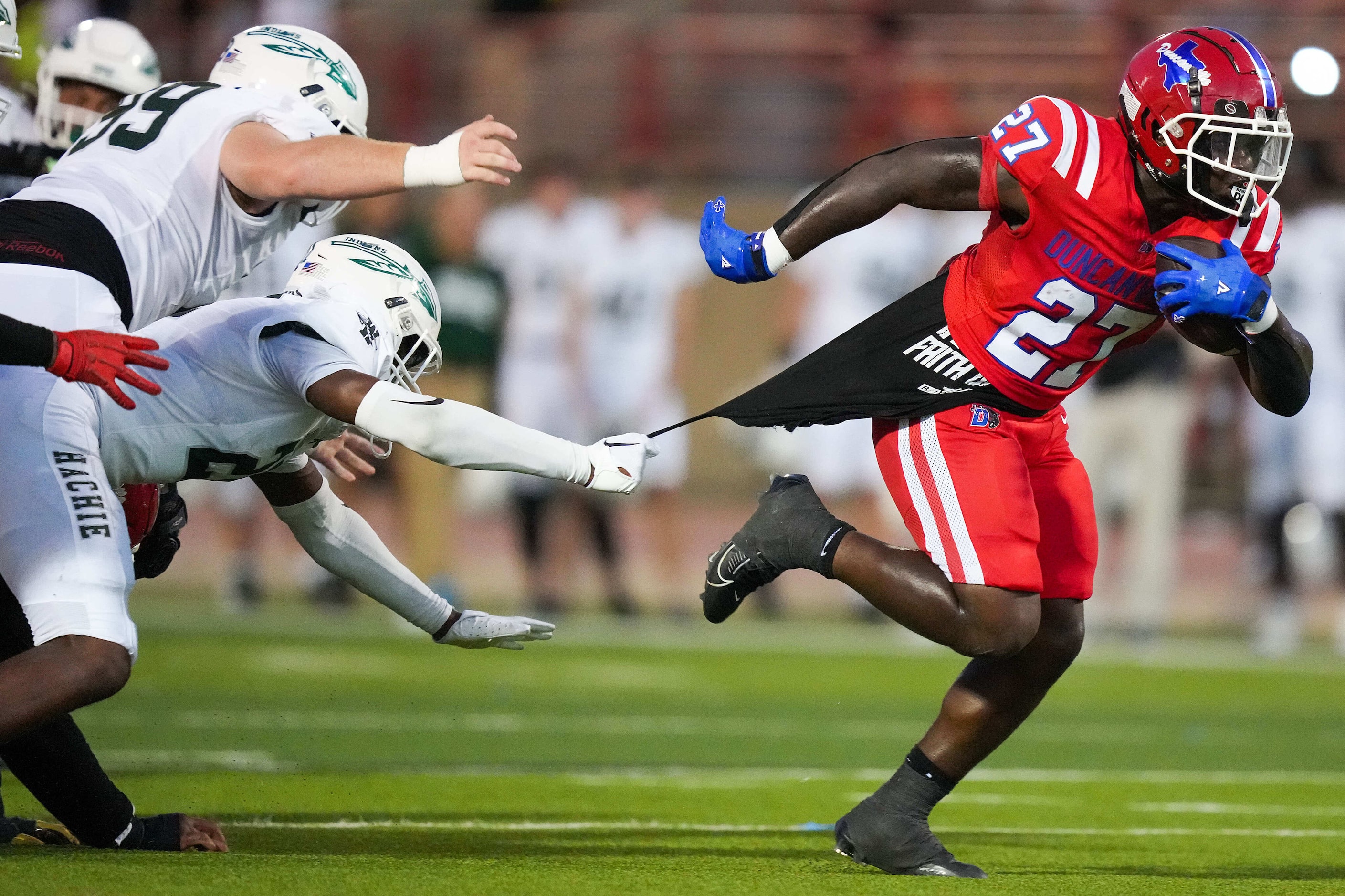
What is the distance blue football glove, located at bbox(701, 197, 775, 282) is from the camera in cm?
383

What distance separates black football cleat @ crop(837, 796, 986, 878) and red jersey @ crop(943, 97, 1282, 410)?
987 mm

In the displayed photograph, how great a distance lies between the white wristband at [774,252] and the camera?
3.81 m

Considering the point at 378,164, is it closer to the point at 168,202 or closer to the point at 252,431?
the point at 168,202

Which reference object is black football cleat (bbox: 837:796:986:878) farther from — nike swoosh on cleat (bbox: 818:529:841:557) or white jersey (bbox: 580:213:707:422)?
white jersey (bbox: 580:213:707:422)

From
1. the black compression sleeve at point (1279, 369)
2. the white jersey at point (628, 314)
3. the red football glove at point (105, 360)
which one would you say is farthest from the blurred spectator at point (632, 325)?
the red football glove at point (105, 360)

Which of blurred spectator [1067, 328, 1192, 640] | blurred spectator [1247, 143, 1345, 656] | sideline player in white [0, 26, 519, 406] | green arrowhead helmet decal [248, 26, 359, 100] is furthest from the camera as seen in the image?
blurred spectator [1247, 143, 1345, 656]

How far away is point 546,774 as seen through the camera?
5395 millimetres

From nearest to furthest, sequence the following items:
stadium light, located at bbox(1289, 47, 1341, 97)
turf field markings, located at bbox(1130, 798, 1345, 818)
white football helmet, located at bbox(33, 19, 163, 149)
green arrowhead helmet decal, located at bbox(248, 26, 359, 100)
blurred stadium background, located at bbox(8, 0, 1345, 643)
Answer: stadium light, located at bbox(1289, 47, 1341, 97) < green arrowhead helmet decal, located at bbox(248, 26, 359, 100) < white football helmet, located at bbox(33, 19, 163, 149) < turf field markings, located at bbox(1130, 798, 1345, 818) < blurred stadium background, located at bbox(8, 0, 1345, 643)

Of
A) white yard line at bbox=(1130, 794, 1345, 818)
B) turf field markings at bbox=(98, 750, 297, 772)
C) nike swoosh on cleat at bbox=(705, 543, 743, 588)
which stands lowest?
turf field markings at bbox=(98, 750, 297, 772)

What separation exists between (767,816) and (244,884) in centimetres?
182

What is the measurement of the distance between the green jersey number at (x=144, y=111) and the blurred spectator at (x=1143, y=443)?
5576 millimetres

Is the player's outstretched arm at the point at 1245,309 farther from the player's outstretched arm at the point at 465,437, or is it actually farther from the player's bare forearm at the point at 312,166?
the player's bare forearm at the point at 312,166

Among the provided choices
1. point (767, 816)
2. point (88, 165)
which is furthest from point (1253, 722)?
point (88, 165)

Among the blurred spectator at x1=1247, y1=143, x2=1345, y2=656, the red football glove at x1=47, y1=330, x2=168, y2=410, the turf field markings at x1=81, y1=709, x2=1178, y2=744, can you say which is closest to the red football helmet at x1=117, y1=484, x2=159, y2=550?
the red football glove at x1=47, y1=330, x2=168, y2=410
